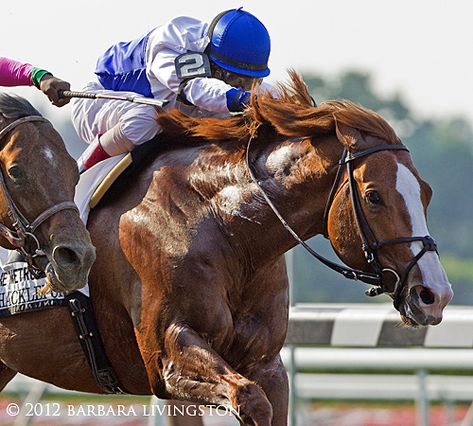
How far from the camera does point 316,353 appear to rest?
9.02 m

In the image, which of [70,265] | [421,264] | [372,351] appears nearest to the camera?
[70,265]

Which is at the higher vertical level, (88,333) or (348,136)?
(348,136)

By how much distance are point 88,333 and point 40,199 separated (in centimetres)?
88

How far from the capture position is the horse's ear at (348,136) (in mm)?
5156

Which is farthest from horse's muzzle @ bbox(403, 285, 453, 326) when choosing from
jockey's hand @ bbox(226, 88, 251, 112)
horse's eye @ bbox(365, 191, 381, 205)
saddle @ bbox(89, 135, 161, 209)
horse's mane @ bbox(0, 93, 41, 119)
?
horse's mane @ bbox(0, 93, 41, 119)

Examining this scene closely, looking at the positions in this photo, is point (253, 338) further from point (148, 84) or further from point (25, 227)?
point (148, 84)

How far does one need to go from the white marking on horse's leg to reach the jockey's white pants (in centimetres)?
120

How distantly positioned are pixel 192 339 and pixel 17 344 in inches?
38.8

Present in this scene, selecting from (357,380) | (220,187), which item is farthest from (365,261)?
(357,380)

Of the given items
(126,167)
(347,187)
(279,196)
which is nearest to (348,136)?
(347,187)

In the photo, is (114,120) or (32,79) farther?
(114,120)

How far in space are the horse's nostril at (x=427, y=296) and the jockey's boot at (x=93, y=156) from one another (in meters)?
1.63

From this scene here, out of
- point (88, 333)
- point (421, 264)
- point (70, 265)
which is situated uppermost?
point (70, 265)

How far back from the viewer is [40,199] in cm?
498
